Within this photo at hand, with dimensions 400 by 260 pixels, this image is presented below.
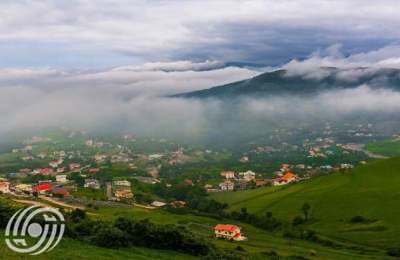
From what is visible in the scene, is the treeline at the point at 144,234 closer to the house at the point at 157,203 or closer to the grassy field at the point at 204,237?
the grassy field at the point at 204,237

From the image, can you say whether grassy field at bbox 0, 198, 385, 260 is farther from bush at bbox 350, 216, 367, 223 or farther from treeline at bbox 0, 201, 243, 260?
bush at bbox 350, 216, 367, 223

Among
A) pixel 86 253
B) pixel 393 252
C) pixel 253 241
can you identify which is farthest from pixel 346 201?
pixel 86 253

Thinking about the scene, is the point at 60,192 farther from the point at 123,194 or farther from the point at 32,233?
the point at 32,233

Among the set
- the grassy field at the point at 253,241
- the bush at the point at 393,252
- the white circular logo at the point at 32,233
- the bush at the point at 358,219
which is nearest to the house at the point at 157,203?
the grassy field at the point at 253,241

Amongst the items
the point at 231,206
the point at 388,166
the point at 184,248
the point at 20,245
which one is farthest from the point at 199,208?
the point at 20,245

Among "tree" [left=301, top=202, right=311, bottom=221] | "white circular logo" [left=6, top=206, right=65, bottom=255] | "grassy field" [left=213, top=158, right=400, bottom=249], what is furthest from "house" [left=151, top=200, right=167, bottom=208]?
"white circular logo" [left=6, top=206, right=65, bottom=255]

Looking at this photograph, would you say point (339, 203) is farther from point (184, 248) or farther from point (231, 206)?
point (184, 248)
